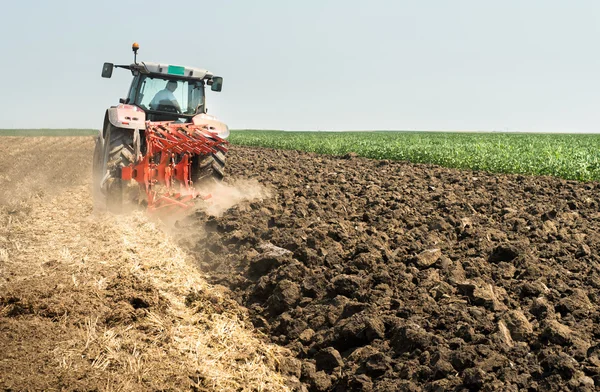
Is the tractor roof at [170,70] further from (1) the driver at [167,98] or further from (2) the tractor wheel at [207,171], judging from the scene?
(2) the tractor wheel at [207,171]

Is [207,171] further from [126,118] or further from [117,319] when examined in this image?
[117,319]

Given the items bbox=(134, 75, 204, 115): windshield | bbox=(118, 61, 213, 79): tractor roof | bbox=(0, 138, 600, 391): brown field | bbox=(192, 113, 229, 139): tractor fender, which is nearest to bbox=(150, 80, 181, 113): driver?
bbox=(134, 75, 204, 115): windshield

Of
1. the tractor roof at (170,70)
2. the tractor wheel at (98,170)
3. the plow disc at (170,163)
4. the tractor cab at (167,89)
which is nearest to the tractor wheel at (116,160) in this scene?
the plow disc at (170,163)

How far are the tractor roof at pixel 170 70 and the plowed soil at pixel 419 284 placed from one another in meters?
2.59

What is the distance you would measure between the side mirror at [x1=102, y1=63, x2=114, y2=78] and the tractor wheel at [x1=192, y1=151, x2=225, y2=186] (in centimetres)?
217

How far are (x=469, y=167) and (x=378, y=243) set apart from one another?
1125 centimetres

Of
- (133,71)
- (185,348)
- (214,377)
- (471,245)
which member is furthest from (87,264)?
(133,71)

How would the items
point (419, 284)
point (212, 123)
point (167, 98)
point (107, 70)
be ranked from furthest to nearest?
point (167, 98) < point (107, 70) < point (212, 123) < point (419, 284)

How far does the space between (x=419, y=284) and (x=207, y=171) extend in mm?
5513

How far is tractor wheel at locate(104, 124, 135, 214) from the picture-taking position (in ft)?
30.6

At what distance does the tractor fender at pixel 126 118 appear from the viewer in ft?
31.5

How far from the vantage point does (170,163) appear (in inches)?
389

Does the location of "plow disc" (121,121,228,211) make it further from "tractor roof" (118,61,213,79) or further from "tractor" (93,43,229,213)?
"tractor roof" (118,61,213,79)

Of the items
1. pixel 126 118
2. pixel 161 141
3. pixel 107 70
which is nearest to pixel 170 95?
pixel 107 70
